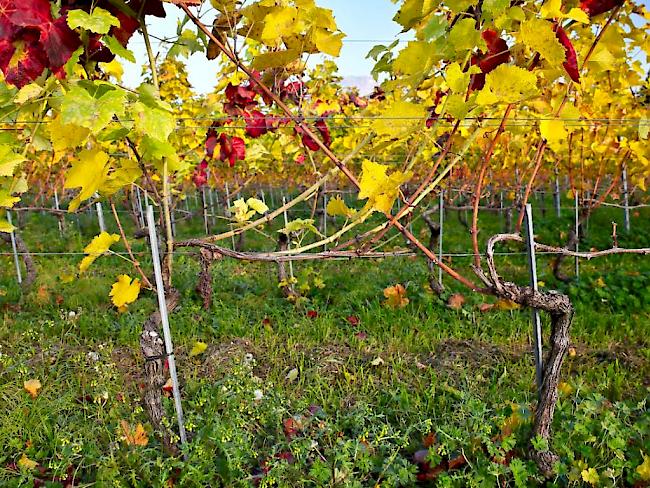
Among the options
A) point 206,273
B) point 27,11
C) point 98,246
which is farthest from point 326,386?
point 27,11

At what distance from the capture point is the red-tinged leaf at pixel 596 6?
4.54 ft

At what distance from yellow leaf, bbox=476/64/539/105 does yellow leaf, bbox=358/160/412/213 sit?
0.83 feet

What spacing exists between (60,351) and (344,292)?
2.02 meters

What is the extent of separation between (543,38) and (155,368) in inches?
65.2

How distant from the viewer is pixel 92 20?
1027mm

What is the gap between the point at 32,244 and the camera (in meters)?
7.11

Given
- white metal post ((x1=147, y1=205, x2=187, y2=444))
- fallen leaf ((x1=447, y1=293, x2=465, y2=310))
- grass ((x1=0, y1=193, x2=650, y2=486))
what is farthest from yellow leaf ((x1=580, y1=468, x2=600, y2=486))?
fallen leaf ((x1=447, y1=293, x2=465, y2=310))

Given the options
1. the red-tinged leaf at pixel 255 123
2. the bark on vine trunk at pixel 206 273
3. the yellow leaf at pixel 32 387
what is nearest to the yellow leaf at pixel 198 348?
the bark on vine trunk at pixel 206 273

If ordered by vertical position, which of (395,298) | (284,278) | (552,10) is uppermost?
(552,10)

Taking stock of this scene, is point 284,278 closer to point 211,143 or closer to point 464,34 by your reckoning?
point 211,143

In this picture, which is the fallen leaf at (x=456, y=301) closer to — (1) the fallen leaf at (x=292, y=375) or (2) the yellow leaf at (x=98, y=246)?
(1) the fallen leaf at (x=292, y=375)

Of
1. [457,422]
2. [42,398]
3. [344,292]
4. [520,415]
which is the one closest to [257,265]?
[344,292]

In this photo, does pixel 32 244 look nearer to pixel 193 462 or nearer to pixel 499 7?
pixel 193 462

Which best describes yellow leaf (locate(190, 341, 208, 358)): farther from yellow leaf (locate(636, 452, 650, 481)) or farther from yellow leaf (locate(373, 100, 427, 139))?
yellow leaf (locate(636, 452, 650, 481))
